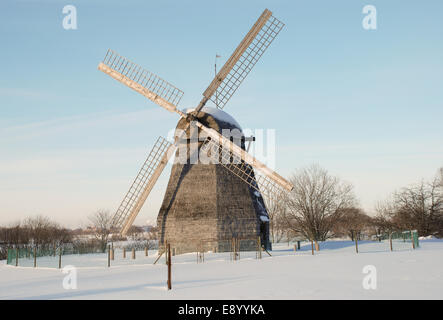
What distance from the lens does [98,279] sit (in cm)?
1184

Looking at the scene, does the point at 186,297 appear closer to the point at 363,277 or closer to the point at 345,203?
the point at 363,277

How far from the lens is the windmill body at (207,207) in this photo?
60.5 ft

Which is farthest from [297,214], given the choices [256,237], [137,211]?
[137,211]

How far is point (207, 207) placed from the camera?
18672 mm

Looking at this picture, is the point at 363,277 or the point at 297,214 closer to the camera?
the point at 363,277

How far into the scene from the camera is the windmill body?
1844 centimetres

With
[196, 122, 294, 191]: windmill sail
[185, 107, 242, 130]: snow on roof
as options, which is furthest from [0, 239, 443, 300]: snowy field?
[185, 107, 242, 130]: snow on roof

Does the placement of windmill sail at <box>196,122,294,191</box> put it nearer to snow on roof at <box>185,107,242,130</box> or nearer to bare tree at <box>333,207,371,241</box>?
snow on roof at <box>185,107,242,130</box>

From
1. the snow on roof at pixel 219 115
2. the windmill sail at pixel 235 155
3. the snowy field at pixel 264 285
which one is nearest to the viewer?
the snowy field at pixel 264 285

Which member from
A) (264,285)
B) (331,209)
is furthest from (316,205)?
(264,285)

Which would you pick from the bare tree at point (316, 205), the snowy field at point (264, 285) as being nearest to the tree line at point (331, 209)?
the bare tree at point (316, 205)

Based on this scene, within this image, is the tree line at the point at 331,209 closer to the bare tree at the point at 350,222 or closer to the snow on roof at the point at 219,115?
the bare tree at the point at 350,222

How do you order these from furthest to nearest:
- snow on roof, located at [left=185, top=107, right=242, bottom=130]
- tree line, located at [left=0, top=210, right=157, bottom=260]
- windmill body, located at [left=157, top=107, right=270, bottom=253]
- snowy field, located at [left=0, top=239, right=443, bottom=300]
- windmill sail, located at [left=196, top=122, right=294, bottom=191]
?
tree line, located at [left=0, top=210, right=157, bottom=260] → snow on roof, located at [left=185, top=107, right=242, bottom=130] → windmill body, located at [left=157, top=107, right=270, bottom=253] → windmill sail, located at [left=196, top=122, right=294, bottom=191] → snowy field, located at [left=0, top=239, right=443, bottom=300]
